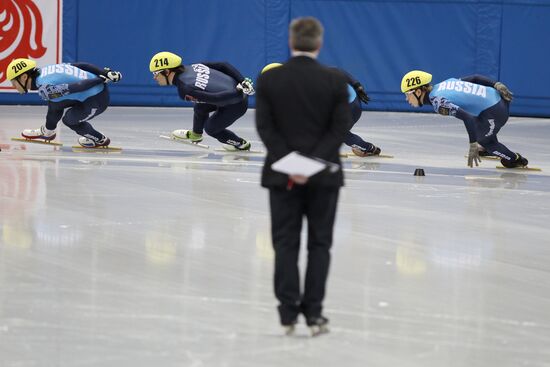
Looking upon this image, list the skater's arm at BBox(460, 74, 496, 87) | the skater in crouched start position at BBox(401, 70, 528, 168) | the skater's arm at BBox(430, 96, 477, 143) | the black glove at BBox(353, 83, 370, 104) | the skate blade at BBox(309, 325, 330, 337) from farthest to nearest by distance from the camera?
the black glove at BBox(353, 83, 370, 104) < the skater's arm at BBox(460, 74, 496, 87) < the skater in crouched start position at BBox(401, 70, 528, 168) < the skater's arm at BBox(430, 96, 477, 143) < the skate blade at BBox(309, 325, 330, 337)

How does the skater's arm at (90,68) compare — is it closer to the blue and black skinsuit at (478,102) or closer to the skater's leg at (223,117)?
the skater's leg at (223,117)

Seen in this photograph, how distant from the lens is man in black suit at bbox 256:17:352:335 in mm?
4637

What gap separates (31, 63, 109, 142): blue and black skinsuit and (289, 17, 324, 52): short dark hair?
24.5 ft

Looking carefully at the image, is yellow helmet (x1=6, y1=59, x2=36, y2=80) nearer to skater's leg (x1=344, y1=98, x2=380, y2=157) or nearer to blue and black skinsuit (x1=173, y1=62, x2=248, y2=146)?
blue and black skinsuit (x1=173, y1=62, x2=248, y2=146)

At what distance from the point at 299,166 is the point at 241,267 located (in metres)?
1.85

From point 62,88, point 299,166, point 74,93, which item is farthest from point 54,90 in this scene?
point 299,166

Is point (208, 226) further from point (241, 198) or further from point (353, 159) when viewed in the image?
point (353, 159)

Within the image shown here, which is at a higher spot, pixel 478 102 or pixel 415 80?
pixel 415 80

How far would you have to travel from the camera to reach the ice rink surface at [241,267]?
4.62m

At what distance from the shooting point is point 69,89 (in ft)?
38.6

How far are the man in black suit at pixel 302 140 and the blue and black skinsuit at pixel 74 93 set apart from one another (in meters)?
7.44

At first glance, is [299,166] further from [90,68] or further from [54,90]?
[90,68]

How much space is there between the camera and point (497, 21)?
18.2m

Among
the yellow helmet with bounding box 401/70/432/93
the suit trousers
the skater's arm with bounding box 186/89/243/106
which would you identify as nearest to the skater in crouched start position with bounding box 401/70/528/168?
the yellow helmet with bounding box 401/70/432/93
